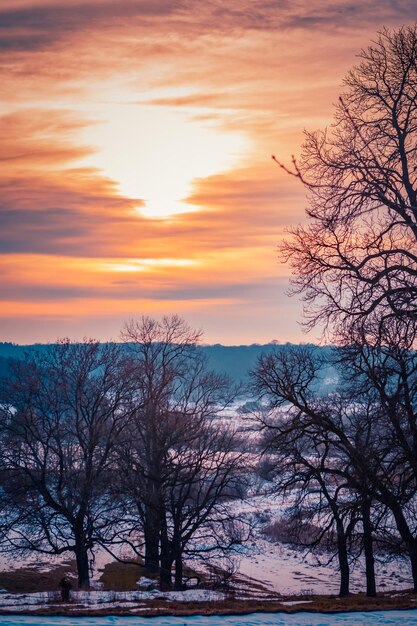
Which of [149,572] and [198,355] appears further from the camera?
[198,355]

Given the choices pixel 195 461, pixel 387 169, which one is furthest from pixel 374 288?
pixel 195 461

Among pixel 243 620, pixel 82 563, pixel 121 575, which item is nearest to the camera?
pixel 243 620

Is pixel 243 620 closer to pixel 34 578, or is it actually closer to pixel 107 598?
pixel 107 598

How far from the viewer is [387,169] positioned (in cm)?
1423

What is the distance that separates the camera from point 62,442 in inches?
1216

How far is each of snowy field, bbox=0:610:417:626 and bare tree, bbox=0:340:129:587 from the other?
14641 millimetres

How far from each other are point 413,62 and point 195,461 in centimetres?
2139

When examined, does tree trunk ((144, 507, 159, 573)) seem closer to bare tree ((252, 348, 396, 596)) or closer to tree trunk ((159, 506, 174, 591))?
tree trunk ((159, 506, 174, 591))

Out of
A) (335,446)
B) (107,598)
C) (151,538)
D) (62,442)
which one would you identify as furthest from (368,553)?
(62,442)

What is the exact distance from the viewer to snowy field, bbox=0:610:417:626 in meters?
13.5

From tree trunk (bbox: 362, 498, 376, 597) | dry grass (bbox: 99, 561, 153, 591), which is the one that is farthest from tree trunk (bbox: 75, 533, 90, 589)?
tree trunk (bbox: 362, 498, 376, 597)

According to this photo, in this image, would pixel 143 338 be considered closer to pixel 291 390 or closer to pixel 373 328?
pixel 291 390

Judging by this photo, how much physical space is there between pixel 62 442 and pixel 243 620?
60.1 ft

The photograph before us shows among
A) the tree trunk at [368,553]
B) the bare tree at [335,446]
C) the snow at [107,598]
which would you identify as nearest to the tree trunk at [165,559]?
the snow at [107,598]
